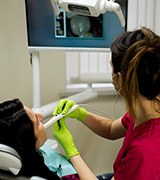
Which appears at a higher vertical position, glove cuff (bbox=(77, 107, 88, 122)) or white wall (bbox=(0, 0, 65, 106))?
white wall (bbox=(0, 0, 65, 106))

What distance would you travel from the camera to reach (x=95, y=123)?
5.19ft

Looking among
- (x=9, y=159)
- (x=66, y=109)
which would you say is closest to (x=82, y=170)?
(x=66, y=109)

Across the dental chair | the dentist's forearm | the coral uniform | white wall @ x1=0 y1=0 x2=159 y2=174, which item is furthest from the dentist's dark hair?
white wall @ x1=0 y1=0 x2=159 y2=174

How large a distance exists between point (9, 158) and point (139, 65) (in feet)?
1.76

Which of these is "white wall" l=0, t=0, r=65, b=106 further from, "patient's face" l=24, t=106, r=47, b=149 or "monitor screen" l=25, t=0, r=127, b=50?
"patient's face" l=24, t=106, r=47, b=149

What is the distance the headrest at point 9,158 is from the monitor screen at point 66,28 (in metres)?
0.70

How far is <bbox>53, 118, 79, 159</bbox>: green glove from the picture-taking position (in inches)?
50.5

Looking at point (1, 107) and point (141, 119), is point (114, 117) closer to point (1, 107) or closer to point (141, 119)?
point (141, 119)

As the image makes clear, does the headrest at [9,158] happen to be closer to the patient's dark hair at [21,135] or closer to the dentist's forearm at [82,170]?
the patient's dark hair at [21,135]

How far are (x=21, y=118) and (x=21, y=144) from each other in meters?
0.10

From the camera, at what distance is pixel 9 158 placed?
80 centimetres

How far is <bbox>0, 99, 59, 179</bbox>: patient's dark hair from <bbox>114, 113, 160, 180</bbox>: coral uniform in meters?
0.32

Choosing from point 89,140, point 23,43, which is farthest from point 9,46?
point 89,140

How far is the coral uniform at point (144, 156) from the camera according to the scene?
0.93m
